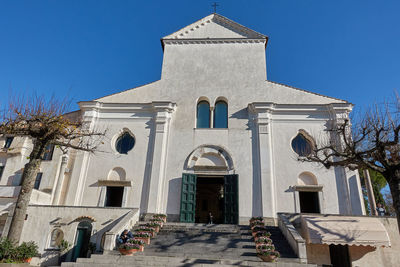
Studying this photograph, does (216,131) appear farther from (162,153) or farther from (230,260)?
(230,260)

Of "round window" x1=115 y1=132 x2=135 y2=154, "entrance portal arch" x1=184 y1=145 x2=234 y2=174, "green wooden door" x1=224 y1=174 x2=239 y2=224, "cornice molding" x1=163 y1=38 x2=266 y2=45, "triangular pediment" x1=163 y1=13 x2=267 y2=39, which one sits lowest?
"green wooden door" x1=224 y1=174 x2=239 y2=224

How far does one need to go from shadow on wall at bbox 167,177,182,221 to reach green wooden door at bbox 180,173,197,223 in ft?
1.21

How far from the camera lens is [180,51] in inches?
888

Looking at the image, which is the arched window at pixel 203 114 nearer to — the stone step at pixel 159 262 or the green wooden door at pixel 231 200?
the green wooden door at pixel 231 200

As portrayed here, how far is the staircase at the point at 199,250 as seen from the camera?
11.0m

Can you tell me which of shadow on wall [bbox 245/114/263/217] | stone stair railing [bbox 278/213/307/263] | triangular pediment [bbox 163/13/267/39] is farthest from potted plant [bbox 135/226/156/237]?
triangular pediment [bbox 163/13/267/39]

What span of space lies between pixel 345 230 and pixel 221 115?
10622 millimetres

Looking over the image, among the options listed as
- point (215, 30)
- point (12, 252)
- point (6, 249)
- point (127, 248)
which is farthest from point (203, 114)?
point (6, 249)

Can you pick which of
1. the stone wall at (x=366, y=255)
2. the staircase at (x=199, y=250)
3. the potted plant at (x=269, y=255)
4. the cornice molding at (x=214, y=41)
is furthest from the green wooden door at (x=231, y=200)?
the cornice molding at (x=214, y=41)

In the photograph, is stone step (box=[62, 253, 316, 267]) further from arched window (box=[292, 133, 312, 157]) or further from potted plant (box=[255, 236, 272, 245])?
arched window (box=[292, 133, 312, 157])

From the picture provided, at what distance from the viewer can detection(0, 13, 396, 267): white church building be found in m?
16.6

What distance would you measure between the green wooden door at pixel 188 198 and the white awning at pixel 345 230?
639cm

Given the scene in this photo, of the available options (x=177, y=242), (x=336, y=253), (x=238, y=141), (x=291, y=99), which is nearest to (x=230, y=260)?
(x=177, y=242)

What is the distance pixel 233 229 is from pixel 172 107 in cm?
926
